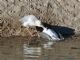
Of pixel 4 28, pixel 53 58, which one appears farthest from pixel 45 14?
pixel 53 58

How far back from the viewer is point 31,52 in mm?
11180

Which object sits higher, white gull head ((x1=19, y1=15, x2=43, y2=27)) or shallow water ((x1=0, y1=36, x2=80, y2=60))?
white gull head ((x1=19, y1=15, x2=43, y2=27))

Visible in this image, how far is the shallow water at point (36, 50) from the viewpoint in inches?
419

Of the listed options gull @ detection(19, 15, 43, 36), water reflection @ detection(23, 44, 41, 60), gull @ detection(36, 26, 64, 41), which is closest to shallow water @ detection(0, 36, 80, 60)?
water reflection @ detection(23, 44, 41, 60)

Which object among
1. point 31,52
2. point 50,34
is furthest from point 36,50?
point 50,34

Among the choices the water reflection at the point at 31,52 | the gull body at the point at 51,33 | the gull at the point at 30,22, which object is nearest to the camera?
the water reflection at the point at 31,52

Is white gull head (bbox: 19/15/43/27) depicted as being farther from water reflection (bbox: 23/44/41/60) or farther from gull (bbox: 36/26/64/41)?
water reflection (bbox: 23/44/41/60)

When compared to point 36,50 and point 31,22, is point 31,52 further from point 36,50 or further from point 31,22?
point 31,22

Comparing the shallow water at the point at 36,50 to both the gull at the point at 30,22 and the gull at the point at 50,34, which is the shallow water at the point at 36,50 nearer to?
the gull at the point at 50,34

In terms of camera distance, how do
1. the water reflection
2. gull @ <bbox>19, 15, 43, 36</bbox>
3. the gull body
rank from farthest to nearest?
1. gull @ <bbox>19, 15, 43, 36</bbox>
2. the gull body
3. the water reflection

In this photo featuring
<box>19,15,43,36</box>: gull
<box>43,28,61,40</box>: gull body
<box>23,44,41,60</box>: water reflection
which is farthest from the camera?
<box>19,15,43,36</box>: gull

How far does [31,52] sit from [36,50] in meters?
0.33

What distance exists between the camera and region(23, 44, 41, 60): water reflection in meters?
10.6

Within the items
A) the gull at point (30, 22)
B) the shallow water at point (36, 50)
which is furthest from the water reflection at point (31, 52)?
the gull at point (30, 22)
